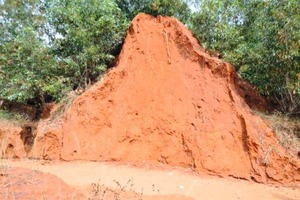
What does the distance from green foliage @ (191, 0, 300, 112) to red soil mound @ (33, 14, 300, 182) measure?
84cm

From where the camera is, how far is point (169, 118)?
8523mm

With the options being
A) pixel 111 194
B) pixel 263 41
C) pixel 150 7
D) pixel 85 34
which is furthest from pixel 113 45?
pixel 111 194

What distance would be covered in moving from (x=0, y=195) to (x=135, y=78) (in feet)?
16.9

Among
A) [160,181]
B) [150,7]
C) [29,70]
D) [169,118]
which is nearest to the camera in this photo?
[160,181]

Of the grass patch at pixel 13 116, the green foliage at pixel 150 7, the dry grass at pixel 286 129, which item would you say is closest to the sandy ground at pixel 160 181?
the dry grass at pixel 286 129

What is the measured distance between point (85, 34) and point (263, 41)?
5253 millimetres

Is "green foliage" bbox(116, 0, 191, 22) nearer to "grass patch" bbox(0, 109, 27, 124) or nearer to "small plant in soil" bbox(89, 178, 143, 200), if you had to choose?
A: "grass patch" bbox(0, 109, 27, 124)

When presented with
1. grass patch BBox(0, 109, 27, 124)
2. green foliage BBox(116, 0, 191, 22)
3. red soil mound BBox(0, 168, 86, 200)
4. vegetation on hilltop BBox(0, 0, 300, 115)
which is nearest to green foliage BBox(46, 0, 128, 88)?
vegetation on hilltop BBox(0, 0, 300, 115)

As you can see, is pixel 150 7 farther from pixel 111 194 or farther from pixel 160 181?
pixel 111 194

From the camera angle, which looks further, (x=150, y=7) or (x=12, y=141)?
(x=150, y=7)

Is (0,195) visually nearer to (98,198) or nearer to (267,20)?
(98,198)

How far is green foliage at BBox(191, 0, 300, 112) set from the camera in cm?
802

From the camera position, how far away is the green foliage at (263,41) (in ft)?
26.3

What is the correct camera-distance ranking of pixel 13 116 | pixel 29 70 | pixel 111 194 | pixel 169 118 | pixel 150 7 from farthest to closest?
pixel 150 7
pixel 13 116
pixel 29 70
pixel 169 118
pixel 111 194
